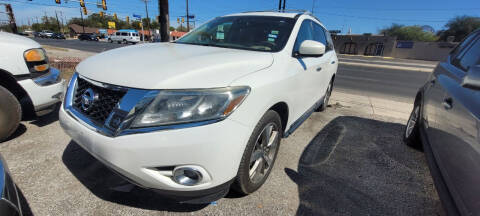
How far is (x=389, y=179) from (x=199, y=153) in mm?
2163

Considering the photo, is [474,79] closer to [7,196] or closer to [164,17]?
[7,196]

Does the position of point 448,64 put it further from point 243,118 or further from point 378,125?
point 243,118

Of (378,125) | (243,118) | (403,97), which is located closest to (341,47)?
(403,97)

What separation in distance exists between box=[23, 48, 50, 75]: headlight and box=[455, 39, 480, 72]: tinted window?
448 cm

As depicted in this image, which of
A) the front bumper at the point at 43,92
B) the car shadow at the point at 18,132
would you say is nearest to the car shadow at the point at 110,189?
the front bumper at the point at 43,92

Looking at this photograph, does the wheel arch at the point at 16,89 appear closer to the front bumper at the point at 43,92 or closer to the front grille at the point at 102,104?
the front bumper at the point at 43,92

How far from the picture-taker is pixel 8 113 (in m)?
2.49

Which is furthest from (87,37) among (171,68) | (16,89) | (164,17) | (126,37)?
(171,68)

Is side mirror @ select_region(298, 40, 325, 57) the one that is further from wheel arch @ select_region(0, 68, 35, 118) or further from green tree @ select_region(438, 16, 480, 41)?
green tree @ select_region(438, 16, 480, 41)

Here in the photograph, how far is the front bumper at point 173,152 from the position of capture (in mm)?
1323

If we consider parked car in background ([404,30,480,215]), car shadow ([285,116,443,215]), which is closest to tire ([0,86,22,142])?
car shadow ([285,116,443,215])

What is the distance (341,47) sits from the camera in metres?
51.9

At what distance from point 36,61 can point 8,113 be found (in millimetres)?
640

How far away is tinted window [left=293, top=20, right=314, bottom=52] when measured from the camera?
2404 mm
